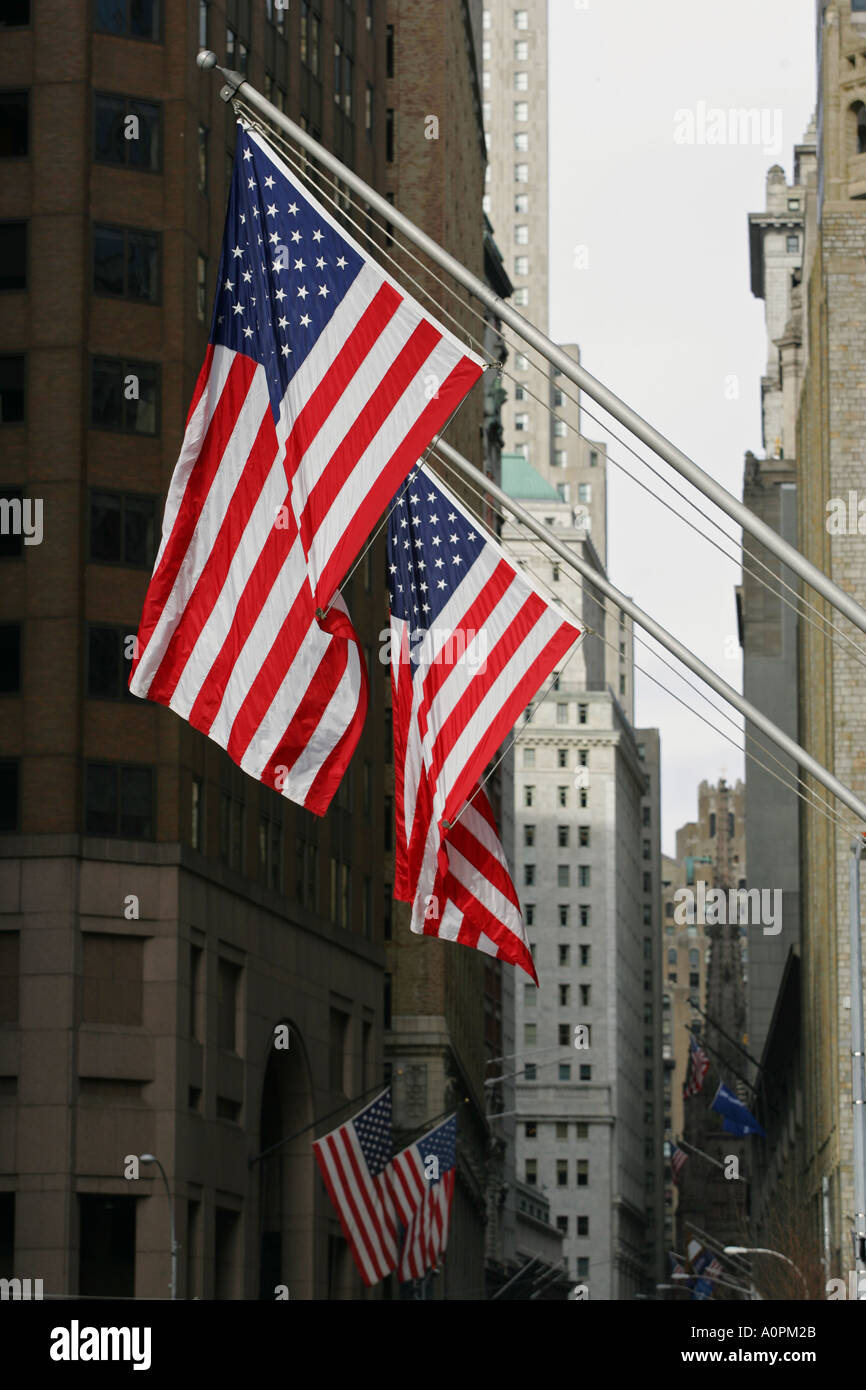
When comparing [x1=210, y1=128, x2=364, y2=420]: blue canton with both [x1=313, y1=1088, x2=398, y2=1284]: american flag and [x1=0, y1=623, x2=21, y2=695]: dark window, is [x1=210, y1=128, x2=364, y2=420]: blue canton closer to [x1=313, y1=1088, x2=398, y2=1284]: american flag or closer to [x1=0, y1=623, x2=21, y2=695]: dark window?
[x1=313, y1=1088, x2=398, y2=1284]: american flag

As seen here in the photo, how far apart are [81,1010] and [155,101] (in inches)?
985

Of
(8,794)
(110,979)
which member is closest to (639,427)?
(110,979)

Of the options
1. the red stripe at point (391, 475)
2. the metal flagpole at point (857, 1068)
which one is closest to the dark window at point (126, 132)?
the metal flagpole at point (857, 1068)

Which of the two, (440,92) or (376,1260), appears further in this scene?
(440,92)

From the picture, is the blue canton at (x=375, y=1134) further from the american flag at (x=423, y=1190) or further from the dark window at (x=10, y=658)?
the dark window at (x=10, y=658)

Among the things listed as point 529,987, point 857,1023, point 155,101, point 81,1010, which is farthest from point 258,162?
point 529,987

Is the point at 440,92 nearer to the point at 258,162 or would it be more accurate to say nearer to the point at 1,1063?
the point at 1,1063

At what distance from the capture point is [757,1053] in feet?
441

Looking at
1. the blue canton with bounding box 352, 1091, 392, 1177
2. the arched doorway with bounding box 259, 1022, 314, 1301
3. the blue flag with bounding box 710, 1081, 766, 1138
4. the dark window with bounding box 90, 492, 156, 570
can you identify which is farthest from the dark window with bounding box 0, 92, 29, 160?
the blue flag with bounding box 710, 1081, 766, 1138

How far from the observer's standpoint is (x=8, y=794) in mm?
59125

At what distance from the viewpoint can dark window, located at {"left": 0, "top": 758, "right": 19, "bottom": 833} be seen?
193 feet

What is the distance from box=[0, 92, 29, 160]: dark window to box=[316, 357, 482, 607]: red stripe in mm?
51349

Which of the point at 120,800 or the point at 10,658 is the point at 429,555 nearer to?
the point at 120,800

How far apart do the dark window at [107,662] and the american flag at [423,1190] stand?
46.8ft
